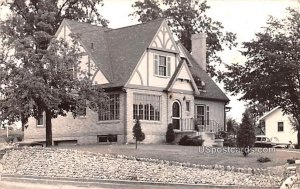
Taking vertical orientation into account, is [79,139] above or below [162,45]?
below

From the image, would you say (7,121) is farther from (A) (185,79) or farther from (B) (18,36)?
(A) (185,79)

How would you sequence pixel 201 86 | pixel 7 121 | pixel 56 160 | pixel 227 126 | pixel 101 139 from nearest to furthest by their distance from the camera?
pixel 56 160 < pixel 7 121 < pixel 101 139 < pixel 201 86 < pixel 227 126

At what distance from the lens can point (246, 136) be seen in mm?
25359

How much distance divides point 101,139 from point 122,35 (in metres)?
7.65

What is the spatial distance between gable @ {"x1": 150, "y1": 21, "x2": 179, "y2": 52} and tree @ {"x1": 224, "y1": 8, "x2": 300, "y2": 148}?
4569 mm

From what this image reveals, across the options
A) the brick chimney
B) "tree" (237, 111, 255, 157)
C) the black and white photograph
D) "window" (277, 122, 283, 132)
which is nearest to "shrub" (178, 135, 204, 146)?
the black and white photograph

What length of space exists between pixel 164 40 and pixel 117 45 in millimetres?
3270

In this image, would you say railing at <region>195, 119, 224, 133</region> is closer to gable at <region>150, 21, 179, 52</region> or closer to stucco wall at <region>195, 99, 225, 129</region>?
stucco wall at <region>195, 99, 225, 129</region>

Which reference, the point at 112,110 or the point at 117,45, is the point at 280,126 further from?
the point at 112,110

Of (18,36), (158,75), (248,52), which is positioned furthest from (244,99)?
(18,36)

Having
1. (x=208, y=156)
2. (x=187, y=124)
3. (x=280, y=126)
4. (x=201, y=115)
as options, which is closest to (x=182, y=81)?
(x=187, y=124)

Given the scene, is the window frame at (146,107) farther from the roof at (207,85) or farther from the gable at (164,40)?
the roof at (207,85)

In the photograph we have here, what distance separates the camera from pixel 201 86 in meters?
42.1

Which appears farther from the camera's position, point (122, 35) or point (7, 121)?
point (122, 35)
